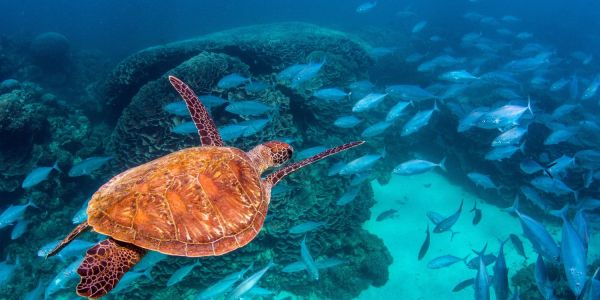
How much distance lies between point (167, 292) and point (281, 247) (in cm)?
207

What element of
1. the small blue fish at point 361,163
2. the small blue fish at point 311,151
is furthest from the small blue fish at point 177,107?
the small blue fish at point 361,163

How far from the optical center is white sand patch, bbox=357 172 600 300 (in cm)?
584

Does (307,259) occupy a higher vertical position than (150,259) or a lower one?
lower

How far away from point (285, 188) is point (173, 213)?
7.96ft

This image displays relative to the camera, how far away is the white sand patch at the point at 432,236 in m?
5.84

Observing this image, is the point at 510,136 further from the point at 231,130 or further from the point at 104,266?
the point at 104,266

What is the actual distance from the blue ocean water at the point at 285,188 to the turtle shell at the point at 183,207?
12 mm

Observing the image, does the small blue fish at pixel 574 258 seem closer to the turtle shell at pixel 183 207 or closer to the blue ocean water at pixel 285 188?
the blue ocean water at pixel 285 188

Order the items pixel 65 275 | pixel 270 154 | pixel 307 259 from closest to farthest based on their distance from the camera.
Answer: pixel 270 154 < pixel 65 275 < pixel 307 259

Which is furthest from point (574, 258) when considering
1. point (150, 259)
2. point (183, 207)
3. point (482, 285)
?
point (150, 259)

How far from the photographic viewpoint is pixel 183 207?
2.54 metres

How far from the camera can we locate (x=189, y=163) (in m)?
2.75

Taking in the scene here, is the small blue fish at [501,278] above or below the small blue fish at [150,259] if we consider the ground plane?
below

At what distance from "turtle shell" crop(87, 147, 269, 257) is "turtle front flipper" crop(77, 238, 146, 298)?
12 centimetres
